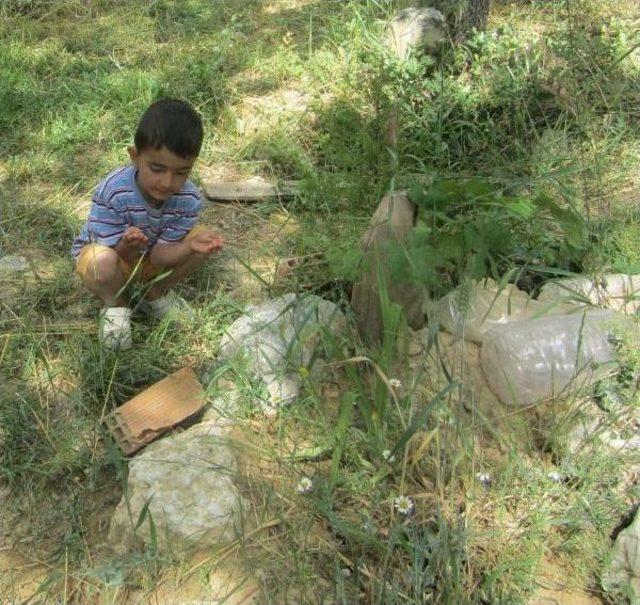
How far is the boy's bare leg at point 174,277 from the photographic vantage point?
2656 millimetres

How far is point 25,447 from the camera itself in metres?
2.15

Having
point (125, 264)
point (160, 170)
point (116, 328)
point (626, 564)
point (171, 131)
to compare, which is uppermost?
point (171, 131)

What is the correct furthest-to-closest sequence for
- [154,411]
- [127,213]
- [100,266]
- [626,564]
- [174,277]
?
1. [174,277]
2. [127,213]
3. [100,266]
4. [154,411]
5. [626,564]

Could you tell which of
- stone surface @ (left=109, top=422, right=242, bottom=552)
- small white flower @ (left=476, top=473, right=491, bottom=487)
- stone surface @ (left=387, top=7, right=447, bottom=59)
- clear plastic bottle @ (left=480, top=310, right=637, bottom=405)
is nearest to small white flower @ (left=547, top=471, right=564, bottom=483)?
small white flower @ (left=476, top=473, right=491, bottom=487)

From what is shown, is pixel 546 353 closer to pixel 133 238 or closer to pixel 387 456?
pixel 387 456

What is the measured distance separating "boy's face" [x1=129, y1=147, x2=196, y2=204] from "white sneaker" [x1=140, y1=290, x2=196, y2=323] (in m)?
0.39

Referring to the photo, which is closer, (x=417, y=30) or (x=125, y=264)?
(x=125, y=264)

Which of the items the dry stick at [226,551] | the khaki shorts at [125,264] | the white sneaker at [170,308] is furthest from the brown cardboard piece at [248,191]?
the dry stick at [226,551]

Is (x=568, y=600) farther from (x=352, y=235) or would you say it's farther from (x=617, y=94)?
(x=617, y=94)

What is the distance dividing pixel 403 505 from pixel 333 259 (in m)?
0.80

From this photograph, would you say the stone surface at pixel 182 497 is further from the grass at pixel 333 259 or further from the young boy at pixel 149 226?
the young boy at pixel 149 226

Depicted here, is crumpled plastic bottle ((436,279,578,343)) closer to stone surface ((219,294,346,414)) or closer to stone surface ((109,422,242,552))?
stone surface ((219,294,346,414))

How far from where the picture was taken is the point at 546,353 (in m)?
2.28

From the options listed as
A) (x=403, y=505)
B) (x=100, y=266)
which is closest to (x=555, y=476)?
(x=403, y=505)
